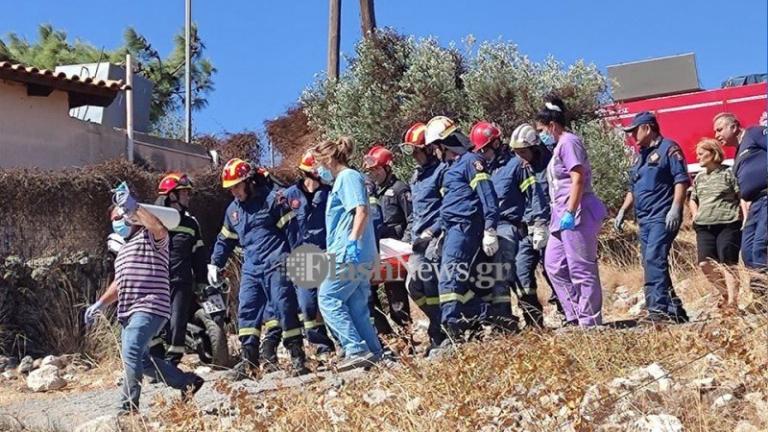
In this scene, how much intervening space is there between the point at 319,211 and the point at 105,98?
303 inches

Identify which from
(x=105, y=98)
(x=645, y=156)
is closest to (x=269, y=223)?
(x=645, y=156)

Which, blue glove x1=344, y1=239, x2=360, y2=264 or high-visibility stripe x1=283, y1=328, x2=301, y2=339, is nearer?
blue glove x1=344, y1=239, x2=360, y2=264

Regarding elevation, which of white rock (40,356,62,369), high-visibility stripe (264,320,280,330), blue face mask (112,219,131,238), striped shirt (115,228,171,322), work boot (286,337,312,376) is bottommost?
white rock (40,356,62,369)

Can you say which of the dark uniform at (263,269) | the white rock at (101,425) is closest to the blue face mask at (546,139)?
the dark uniform at (263,269)

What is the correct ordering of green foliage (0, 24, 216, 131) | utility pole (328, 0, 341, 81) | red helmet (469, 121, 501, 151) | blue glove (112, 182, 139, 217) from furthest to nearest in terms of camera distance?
1. green foliage (0, 24, 216, 131)
2. utility pole (328, 0, 341, 81)
3. red helmet (469, 121, 501, 151)
4. blue glove (112, 182, 139, 217)

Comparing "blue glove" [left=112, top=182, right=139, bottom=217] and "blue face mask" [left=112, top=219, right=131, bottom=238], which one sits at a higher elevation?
"blue glove" [left=112, top=182, right=139, bottom=217]

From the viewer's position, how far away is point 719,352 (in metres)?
4.81

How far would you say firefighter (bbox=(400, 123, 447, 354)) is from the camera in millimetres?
7434

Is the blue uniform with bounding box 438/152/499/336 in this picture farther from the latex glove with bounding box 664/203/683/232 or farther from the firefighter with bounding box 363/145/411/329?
the firefighter with bounding box 363/145/411/329

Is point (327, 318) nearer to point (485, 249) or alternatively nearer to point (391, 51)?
point (485, 249)

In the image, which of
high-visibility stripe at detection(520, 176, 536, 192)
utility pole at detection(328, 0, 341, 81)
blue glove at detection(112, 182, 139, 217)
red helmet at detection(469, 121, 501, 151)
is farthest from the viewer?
utility pole at detection(328, 0, 341, 81)

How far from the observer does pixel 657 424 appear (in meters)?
4.08

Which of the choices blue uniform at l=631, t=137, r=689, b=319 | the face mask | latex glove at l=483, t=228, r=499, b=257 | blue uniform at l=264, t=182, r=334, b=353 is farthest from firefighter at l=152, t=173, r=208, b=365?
blue uniform at l=631, t=137, r=689, b=319

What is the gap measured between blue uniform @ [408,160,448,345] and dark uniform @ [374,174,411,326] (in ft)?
3.33
